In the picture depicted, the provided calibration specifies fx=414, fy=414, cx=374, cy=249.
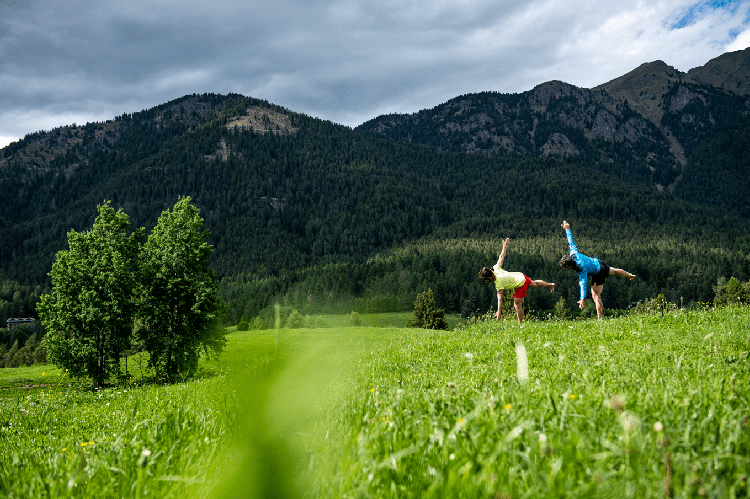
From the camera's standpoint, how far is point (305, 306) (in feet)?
5.41

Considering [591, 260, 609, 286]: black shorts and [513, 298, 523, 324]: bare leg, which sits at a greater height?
[591, 260, 609, 286]: black shorts

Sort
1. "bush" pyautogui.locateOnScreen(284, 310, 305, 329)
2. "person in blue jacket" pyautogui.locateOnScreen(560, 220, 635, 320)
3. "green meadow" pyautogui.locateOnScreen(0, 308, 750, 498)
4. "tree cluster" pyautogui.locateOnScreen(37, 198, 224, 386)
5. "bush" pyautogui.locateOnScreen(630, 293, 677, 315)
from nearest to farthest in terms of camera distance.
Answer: "bush" pyautogui.locateOnScreen(284, 310, 305, 329), "green meadow" pyautogui.locateOnScreen(0, 308, 750, 498), "person in blue jacket" pyautogui.locateOnScreen(560, 220, 635, 320), "bush" pyautogui.locateOnScreen(630, 293, 677, 315), "tree cluster" pyautogui.locateOnScreen(37, 198, 224, 386)

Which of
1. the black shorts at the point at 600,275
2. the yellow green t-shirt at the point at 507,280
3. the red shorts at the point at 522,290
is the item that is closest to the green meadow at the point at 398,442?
the black shorts at the point at 600,275

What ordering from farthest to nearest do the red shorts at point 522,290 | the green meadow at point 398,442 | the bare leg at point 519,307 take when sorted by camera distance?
the bare leg at point 519,307, the red shorts at point 522,290, the green meadow at point 398,442

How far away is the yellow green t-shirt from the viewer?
49.2ft

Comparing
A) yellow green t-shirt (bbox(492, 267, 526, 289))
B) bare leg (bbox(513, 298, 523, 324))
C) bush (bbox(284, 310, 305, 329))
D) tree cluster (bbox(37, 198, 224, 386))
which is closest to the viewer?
bush (bbox(284, 310, 305, 329))

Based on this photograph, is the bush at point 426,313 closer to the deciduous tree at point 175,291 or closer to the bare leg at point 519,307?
the deciduous tree at point 175,291

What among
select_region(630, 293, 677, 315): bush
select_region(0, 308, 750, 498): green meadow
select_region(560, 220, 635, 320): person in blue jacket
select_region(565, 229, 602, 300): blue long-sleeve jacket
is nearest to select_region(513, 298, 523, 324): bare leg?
select_region(560, 220, 635, 320): person in blue jacket

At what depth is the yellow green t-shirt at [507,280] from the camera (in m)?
15.0

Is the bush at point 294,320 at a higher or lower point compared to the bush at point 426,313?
higher

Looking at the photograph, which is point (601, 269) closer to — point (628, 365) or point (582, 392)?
point (628, 365)

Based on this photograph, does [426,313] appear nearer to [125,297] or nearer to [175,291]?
[175,291]

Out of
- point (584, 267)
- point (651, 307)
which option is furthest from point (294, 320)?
point (651, 307)

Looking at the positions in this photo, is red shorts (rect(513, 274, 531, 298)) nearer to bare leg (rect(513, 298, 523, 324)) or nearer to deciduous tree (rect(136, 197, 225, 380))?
bare leg (rect(513, 298, 523, 324))
